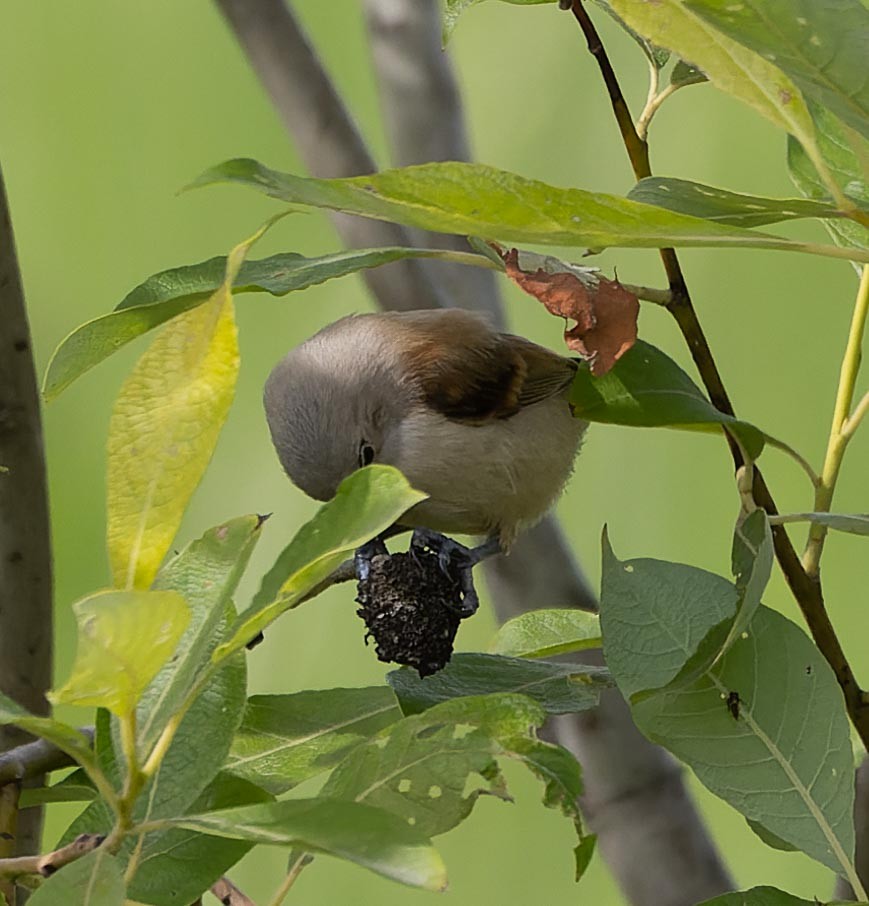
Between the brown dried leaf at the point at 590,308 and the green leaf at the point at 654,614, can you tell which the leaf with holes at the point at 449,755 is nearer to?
the green leaf at the point at 654,614

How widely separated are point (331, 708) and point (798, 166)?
0.41 meters

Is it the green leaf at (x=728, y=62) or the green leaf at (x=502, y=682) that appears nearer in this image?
the green leaf at (x=728, y=62)

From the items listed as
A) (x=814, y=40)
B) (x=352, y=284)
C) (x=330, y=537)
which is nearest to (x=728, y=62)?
(x=814, y=40)

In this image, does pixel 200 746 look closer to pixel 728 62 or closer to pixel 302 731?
pixel 302 731

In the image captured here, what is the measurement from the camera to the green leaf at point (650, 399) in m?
0.63

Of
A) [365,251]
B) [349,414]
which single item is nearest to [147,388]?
[365,251]

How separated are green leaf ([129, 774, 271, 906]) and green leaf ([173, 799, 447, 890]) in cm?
11

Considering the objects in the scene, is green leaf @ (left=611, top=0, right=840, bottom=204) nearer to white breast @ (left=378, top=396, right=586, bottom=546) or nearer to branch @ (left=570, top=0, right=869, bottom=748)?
branch @ (left=570, top=0, right=869, bottom=748)

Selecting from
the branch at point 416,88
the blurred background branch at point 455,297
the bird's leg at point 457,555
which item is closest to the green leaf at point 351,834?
the bird's leg at point 457,555

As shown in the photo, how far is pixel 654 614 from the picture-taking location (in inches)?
20.9

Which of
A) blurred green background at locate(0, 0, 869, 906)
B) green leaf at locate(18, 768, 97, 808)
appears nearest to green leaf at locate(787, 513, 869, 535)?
green leaf at locate(18, 768, 97, 808)

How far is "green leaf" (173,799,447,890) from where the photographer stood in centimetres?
35

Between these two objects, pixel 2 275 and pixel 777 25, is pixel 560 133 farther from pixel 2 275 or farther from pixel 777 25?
pixel 777 25

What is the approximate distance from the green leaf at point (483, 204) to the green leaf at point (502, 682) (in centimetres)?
23
